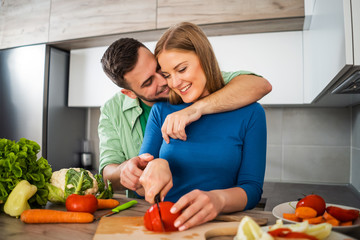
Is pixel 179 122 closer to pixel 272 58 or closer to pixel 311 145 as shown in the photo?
pixel 272 58

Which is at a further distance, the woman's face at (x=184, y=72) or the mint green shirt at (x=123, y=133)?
the mint green shirt at (x=123, y=133)

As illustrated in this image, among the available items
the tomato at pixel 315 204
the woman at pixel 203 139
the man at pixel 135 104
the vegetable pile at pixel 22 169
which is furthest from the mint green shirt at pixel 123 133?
the tomato at pixel 315 204

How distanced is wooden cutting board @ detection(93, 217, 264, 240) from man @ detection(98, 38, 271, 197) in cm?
19

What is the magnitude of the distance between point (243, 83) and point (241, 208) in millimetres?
451

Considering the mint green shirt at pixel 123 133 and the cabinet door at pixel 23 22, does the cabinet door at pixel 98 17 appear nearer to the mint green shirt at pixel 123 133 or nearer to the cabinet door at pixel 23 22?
the cabinet door at pixel 23 22

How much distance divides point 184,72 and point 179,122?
209 millimetres

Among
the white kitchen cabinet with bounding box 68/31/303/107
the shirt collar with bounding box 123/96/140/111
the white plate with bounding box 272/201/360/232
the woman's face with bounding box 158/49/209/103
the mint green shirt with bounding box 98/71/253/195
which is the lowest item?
the white plate with bounding box 272/201/360/232

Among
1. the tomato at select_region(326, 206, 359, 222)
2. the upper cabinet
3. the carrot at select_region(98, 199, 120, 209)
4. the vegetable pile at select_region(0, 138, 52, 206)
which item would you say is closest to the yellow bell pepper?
the vegetable pile at select_region(0, 138, 52, 206)

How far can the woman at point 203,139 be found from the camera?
3.35ft

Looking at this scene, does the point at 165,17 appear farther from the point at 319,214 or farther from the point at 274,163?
the point at 319,214

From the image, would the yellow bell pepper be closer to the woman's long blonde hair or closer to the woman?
the woman

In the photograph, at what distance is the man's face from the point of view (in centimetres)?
127

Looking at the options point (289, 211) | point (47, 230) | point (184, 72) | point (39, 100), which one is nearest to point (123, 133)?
point (184, 72)

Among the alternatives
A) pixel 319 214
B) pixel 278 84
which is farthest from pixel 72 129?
pixel 319 214
